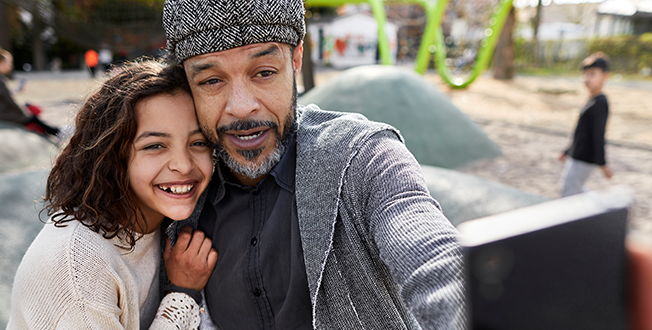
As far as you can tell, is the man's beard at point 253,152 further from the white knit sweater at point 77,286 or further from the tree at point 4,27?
the tree at point 4,27

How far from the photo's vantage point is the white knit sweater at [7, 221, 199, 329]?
4.04 feet

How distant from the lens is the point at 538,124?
9.93 metres

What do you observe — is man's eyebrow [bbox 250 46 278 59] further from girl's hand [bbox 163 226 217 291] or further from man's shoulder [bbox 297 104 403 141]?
girl's hand [bbox 163 226 217 291]

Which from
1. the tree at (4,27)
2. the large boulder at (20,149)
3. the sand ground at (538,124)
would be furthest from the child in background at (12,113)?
the tree at (4,27)

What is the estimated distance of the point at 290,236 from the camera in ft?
4.69

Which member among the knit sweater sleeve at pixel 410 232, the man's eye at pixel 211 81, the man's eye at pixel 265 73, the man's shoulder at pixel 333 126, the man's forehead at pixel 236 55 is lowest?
the knit sweater sleeve at pixel 410 232

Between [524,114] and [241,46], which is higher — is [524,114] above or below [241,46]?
below

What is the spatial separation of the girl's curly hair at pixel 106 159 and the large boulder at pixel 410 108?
4.05 m

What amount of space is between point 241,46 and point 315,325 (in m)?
0.88

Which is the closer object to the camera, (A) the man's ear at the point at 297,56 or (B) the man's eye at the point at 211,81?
(B) the man's eye at the point at 211,81

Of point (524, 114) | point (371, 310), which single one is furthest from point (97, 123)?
point (524, 114)

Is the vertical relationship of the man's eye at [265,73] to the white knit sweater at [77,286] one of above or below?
above

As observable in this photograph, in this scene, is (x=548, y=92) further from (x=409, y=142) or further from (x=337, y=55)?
(x=337, y=55)

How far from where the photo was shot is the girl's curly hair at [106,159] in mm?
1388
